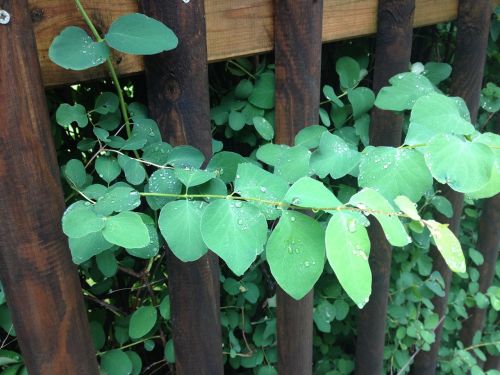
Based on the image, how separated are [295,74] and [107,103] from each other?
16.3 inches

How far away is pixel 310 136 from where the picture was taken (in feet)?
3.46

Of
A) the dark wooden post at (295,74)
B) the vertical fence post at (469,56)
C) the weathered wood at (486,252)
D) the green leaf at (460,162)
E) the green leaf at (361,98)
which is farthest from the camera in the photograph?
the weathered wood at (486,252)

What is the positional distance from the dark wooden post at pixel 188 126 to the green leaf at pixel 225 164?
0.29 ft

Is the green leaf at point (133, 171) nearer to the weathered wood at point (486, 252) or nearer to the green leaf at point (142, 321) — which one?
A: the green leaf at point (142, 321)

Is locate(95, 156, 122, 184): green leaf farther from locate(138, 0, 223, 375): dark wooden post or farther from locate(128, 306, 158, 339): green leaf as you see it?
locate(128, 306, 158, 339): green leaf

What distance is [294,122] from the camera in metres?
1.11

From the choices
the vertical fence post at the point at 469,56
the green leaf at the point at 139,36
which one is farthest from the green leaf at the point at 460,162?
the vertical fence post at the point at 469,56

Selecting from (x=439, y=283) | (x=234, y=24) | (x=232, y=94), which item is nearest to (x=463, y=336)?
(x=439, y=283)

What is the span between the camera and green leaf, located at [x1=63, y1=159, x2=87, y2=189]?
2.74ft

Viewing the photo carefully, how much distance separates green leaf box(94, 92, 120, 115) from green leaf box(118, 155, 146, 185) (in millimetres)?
105

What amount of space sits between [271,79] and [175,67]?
322 mm

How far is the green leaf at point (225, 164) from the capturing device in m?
0.89

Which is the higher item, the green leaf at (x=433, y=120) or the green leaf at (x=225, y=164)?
the green leaf at (x=433, y=120)

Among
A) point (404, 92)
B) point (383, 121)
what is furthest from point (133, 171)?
point (383, 121)
